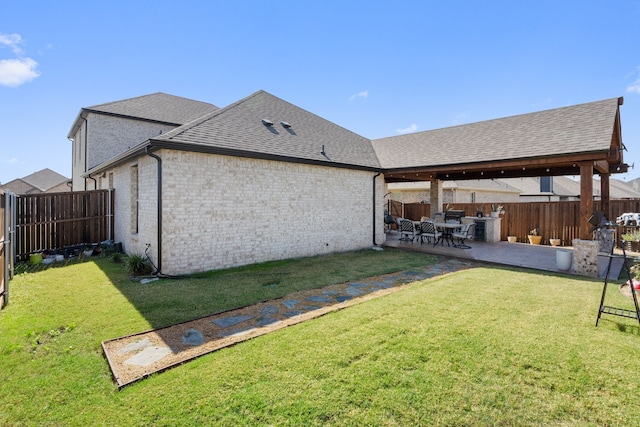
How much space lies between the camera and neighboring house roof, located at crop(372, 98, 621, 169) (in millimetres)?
8562

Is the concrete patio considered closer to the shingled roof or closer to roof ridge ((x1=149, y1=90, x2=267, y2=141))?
the shingled roof

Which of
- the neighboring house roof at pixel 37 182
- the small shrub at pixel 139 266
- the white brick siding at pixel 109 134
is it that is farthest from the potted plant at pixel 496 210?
the neighboring house roof at pixel 37 182

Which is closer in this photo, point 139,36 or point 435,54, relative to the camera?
point 139,36

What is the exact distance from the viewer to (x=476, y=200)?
972 inches

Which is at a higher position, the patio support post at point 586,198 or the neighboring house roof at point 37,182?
the neighboring house roof at point 37,182

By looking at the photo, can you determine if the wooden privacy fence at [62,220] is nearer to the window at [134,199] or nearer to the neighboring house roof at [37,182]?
the window at [134,199]

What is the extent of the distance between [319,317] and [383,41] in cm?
1138

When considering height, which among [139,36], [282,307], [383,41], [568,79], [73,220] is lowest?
[282,307]

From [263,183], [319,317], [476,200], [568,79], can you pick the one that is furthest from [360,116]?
[319,317]

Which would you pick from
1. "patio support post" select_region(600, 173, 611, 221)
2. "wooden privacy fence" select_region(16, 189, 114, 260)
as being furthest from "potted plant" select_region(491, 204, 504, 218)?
"wooden privacy fence" select_region(16, 189, 114, 260)

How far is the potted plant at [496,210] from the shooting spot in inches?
576

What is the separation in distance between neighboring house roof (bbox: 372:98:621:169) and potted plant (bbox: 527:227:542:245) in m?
5.69

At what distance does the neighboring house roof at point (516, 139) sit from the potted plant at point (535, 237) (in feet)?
18.7

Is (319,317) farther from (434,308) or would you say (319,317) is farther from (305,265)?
(305,265)
